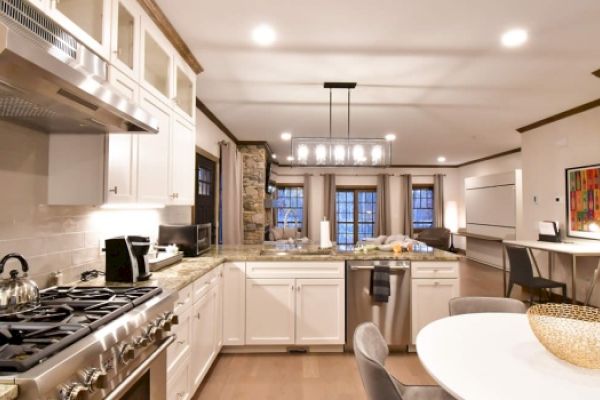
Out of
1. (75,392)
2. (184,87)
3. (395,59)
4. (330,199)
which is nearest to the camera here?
(75,392)

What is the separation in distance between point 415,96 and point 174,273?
3145 mm

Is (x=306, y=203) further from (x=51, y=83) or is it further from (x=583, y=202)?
(x=51, y=83)

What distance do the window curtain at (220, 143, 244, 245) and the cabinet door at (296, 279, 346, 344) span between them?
2389mm

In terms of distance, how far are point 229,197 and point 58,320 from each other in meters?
3.94

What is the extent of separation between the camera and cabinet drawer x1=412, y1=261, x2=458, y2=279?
3131mm

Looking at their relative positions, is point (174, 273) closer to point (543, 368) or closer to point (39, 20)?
point (39, 20)

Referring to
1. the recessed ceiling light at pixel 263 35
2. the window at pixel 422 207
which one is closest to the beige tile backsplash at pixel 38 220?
the recessed ceiling light at pixel 263 35

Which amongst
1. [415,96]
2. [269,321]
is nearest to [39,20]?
[269,321]

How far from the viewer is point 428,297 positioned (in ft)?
10.3

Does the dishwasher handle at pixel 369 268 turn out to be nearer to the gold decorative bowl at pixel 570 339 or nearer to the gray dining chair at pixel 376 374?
the gray dining chair at pixel 376 374

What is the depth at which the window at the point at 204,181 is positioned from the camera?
170 inches

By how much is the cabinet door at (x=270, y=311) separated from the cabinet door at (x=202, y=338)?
17.0 inches

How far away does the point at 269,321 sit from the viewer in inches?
123

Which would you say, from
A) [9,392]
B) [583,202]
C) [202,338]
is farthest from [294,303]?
[583,202]
